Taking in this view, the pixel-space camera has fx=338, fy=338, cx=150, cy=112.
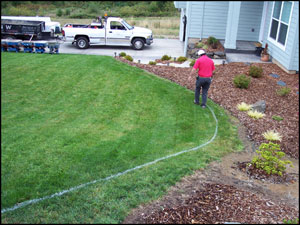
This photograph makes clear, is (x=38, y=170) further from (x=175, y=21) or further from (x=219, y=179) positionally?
(x=175, y=21)

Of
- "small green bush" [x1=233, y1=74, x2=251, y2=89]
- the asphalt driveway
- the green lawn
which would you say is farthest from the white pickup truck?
"small green bush" [x1=233, y1=74, x2=251, y2=89]

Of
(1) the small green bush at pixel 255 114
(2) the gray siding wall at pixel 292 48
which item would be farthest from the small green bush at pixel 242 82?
(2) the gray siding wall at pixel 292 48

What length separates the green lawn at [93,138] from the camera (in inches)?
198

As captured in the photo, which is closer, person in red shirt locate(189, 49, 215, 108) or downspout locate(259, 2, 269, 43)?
person in red shirt locate(189, 49, 215, 108)

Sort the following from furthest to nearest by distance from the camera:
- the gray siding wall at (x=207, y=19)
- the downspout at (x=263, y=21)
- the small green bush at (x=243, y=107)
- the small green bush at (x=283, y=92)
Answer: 1. the gray siding wall at (x=207, y=19)
2. the downspout at (x=263, y=21)
3. the small green bush at (x=283, y=92)
4. the small green bush at (x=243, y=107)

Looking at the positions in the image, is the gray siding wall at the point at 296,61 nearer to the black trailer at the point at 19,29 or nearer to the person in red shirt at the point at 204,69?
the person in red shirt at the point at 204,69

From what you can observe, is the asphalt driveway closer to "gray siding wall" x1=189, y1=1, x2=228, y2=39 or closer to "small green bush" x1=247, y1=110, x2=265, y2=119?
"gray siding wall" x1=189, y1=1, x2=228, y2=39

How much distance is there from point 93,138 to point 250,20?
1341 cm

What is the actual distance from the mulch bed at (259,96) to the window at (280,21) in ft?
4.18

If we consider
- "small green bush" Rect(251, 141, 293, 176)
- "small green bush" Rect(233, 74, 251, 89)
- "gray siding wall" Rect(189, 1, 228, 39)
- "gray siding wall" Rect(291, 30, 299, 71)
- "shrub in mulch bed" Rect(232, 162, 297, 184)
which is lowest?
"shrub in mulch bed" Rect(232, 162, 297, 184)

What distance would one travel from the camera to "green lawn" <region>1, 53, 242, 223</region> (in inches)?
198

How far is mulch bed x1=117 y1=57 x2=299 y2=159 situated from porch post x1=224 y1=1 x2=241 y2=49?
2115mm

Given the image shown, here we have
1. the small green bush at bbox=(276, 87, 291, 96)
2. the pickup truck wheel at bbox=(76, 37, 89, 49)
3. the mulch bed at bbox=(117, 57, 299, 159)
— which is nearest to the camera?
the mulch bed at bbox=(117, 57, 299, 159)

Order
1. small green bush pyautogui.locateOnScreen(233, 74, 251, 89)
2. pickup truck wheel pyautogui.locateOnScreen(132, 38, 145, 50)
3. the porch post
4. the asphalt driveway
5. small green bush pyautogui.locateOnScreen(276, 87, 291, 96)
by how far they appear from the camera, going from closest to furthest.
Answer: small green bush pyautogui.locateOnScreen(276, 87, 291, 96), small green bush pyautogui.locateOnScreen(233, 74, 251, 89), the porch post, the asphalt driveway, pickup truck wheel pyautogui.locateOnScreen(132, 38, 145, 50)
